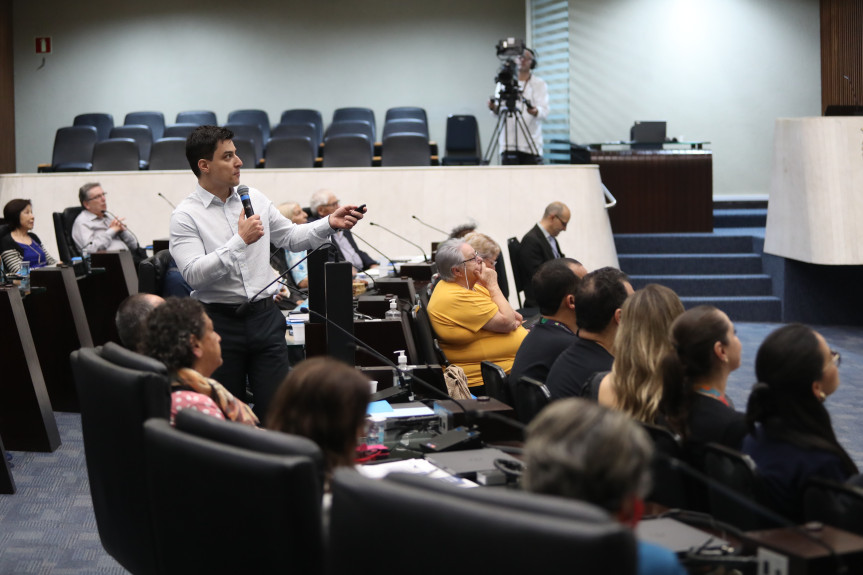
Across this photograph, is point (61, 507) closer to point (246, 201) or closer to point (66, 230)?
point (246, 201)

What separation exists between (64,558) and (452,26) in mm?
9888

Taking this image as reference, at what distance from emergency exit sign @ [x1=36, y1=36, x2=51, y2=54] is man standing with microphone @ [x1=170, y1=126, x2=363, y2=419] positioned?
1026 cm

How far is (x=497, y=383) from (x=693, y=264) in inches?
223

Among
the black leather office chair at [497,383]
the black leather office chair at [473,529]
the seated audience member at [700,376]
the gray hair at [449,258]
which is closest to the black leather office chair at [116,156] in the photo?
the gray hair at [449,258]

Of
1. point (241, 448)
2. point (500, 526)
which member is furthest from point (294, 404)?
point (500, 526)

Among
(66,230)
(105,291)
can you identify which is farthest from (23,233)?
(105,291)

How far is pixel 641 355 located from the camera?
2305 millimetres

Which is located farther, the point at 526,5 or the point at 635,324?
the point at 526,5

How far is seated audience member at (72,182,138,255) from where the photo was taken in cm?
694

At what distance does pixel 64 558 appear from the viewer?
3064 mm

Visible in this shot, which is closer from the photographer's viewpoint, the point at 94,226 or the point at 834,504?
the point at 834,504

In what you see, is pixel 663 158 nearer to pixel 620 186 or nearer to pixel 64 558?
pixel 620 186

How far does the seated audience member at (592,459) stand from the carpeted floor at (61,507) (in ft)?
7.23

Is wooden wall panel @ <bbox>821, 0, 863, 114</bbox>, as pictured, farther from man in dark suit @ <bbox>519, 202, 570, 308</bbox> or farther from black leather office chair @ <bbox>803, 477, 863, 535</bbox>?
black leather office chair @ <bbox>803, 477, 863, 535</bbox>
